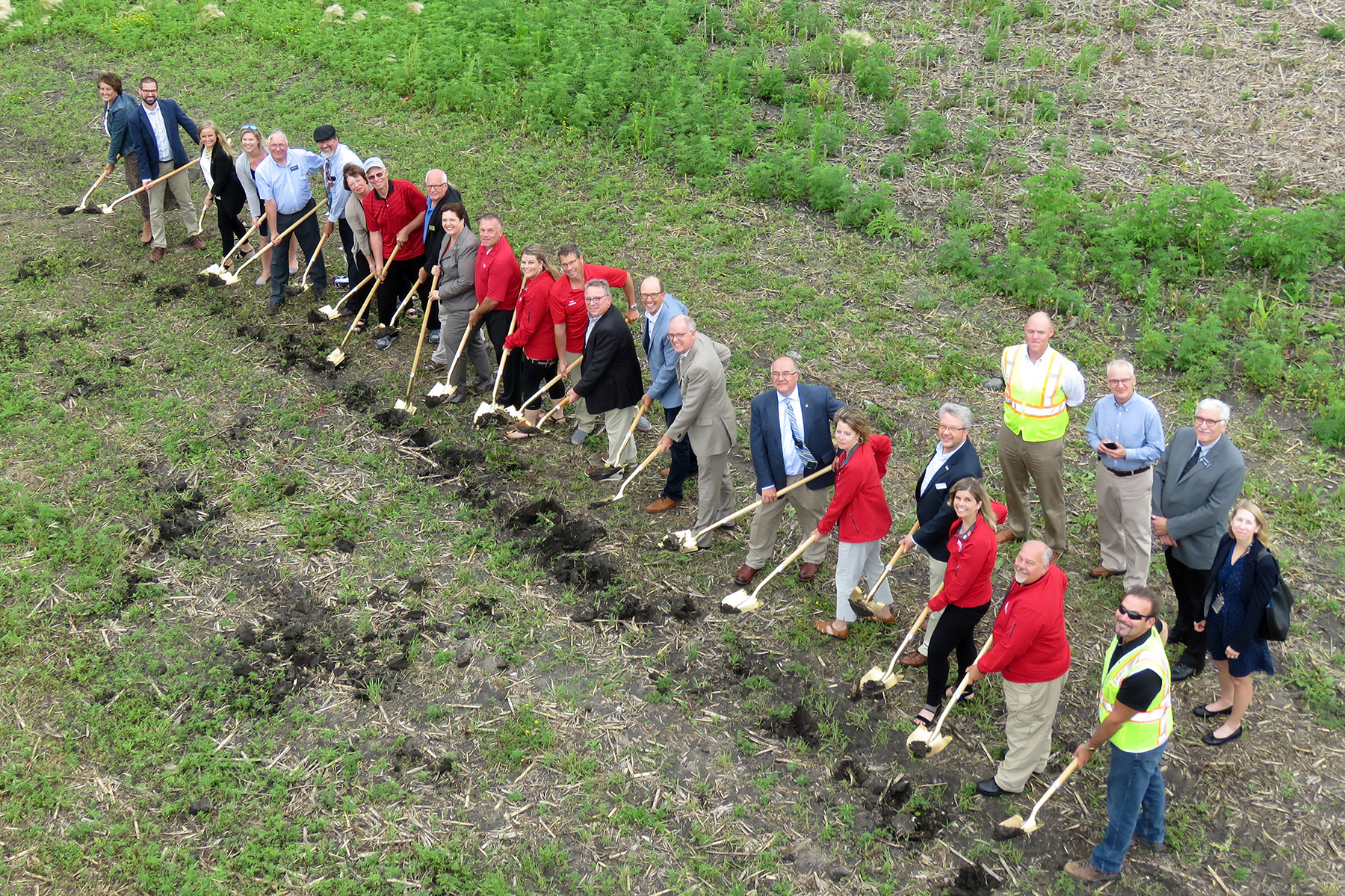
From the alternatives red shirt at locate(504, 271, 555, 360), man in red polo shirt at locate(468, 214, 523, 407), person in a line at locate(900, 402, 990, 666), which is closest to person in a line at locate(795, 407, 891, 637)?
person in a line at locate(900, 402, 990, 666)

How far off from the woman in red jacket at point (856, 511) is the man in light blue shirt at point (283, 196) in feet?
25.9

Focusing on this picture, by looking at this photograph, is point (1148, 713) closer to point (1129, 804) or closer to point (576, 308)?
point (1129, 804)

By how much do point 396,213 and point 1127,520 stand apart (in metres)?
8.24

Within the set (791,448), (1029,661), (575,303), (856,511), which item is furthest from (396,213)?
(1029,661)

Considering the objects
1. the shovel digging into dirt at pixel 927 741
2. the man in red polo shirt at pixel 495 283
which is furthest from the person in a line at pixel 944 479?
the man in red polo shirt at pixel 495 283

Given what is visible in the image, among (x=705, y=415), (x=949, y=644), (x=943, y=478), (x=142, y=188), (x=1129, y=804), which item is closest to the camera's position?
(x=1129, y=804)

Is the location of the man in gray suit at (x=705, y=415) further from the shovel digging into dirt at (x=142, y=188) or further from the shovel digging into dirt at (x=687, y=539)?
the shovel digging into dirt at (x=142, y=188)

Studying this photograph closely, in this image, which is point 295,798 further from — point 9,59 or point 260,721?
point 9,59

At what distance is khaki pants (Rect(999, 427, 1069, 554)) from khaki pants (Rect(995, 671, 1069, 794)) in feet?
7.56

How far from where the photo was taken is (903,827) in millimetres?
6785

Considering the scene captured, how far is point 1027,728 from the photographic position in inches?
271

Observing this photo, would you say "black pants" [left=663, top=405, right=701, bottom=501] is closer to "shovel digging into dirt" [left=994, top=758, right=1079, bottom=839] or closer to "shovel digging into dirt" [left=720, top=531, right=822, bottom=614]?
"shovel digging into dirt" [left=720, top=531, right=822, bottom=614]

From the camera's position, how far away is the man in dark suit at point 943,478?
290 inches

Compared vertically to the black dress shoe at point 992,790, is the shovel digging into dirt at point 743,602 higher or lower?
higher
